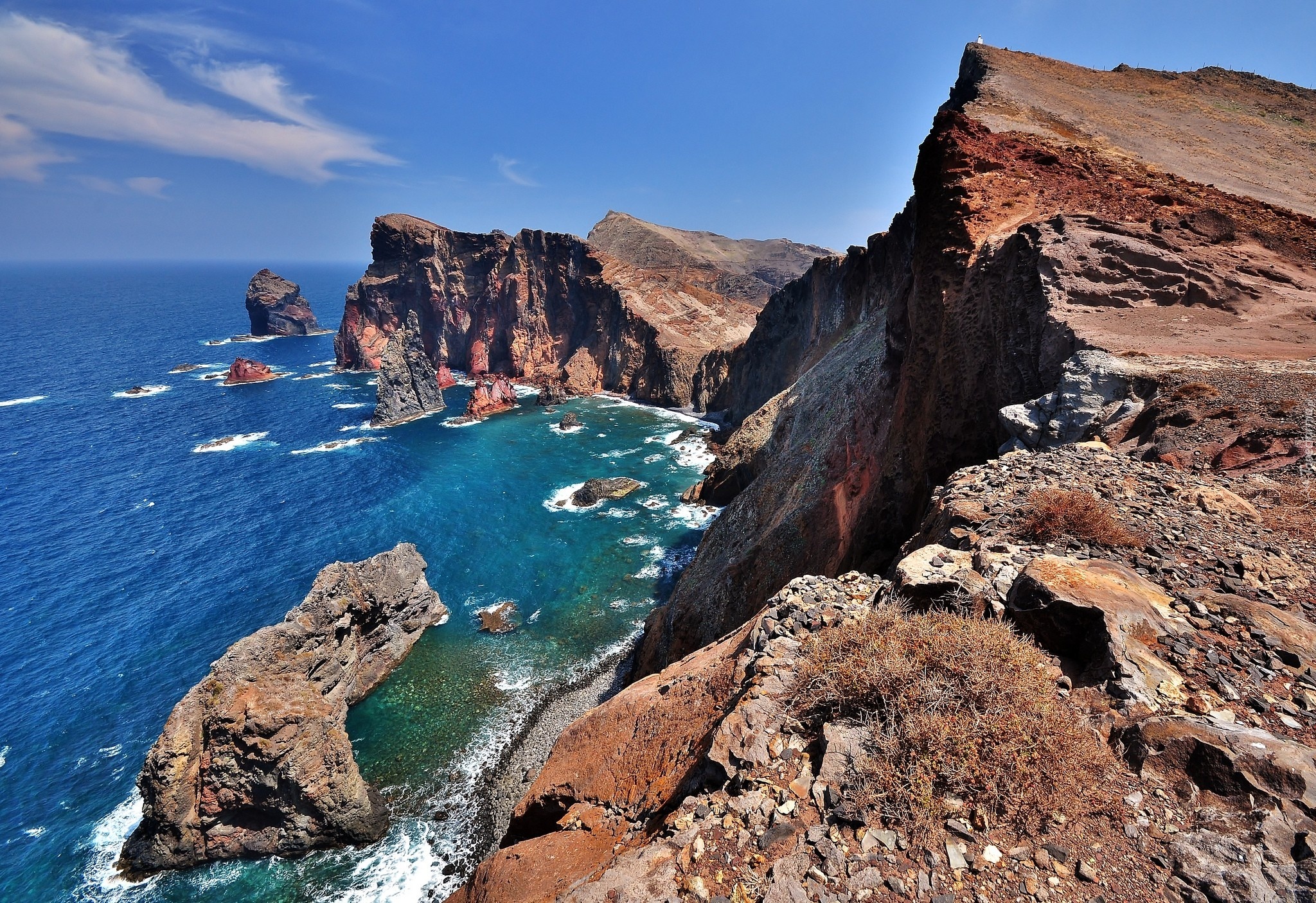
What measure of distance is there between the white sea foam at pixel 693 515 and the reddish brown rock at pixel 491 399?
3888 centimetres

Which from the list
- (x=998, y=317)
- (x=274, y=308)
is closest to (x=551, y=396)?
(x=998, y=317)

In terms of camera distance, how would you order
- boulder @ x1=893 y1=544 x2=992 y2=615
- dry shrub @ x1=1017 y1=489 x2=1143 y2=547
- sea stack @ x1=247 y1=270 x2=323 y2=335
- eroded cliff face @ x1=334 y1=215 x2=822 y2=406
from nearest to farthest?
boulder @ x1=893 y1=544 x2=992 y2=615, dry shrub @ x1=1017 y1=489 x2=1143 y2=547, eroded cliff face @ x1=334 y1=215 x2=822 y2=406, sea stack @ x1=247 y1=270 x2=323 y2=335

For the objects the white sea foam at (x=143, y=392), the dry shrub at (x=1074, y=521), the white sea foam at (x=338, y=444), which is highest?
the dry shrub at (x=1074, y=521)

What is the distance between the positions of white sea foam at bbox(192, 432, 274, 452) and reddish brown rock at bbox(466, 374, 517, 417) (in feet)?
78.9

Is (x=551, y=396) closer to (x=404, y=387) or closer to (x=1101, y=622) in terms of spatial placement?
(x=404, y=387)

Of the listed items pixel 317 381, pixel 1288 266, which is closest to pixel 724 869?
pixel 1288 266

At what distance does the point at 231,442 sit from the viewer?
2484 inches

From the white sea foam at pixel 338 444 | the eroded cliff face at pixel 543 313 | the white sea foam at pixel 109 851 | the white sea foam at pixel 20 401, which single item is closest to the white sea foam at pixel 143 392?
the white sea foam at pixel 20 401

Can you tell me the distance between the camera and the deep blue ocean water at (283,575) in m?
21.6

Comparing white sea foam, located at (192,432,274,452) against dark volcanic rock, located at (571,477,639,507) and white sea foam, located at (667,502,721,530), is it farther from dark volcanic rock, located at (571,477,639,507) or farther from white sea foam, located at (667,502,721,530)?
white sea foam, located at (667,502,721,530)

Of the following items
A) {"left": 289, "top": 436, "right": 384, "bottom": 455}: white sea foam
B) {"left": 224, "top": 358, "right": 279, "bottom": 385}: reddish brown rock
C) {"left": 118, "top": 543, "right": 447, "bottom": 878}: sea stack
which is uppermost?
{"left": 224, "top": 358, "right": 279, "bottom": 385}: reddish brown rock

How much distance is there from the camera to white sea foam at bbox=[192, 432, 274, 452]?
61062mm

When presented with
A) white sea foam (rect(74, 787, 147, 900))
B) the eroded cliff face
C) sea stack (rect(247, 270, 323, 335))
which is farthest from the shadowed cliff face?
sea stack (rect(247, 270, 323, 335))

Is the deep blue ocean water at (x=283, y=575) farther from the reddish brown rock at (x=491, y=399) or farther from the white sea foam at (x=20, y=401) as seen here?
the reddish brown rock at (x=491, y=399)
